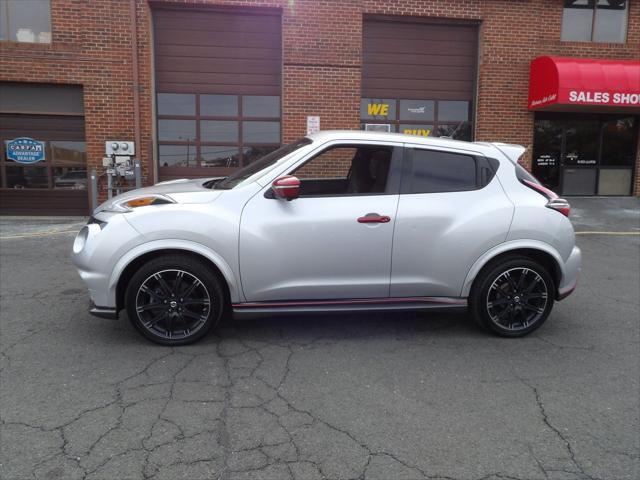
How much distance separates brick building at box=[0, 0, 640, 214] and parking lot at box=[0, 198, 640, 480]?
24.5 ft

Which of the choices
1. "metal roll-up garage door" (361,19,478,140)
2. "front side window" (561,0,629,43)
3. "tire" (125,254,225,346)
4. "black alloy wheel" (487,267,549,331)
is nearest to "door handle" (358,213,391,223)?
"black alloy wheel" (487,267,549,331)

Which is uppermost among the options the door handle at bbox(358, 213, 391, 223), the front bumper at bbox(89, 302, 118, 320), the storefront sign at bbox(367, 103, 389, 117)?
the storefront sign at bbox(367, 103, 389, 117)

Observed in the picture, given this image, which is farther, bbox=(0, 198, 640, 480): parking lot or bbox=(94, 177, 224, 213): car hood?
bbox=(94, 177, 224, 213): car hood

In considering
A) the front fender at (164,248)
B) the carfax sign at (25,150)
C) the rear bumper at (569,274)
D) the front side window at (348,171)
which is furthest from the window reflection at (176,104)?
the rear bumper at (569,274)

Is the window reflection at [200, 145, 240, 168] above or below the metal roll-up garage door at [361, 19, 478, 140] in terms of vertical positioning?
below

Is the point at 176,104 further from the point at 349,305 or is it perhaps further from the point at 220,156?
the point at 349,305

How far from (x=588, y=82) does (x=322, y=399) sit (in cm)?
1112

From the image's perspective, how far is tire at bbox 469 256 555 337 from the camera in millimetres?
4320

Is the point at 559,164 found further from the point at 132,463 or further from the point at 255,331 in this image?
the point at 132,463

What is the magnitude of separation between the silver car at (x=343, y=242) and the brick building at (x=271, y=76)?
315 inches

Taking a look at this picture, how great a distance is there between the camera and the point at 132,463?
8.53 ft

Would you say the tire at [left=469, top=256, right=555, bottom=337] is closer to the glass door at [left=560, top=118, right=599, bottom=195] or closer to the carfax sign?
the glass door at [left=560, top=118, right=599, bottom=195]

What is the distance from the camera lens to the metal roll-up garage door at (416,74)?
12359mm

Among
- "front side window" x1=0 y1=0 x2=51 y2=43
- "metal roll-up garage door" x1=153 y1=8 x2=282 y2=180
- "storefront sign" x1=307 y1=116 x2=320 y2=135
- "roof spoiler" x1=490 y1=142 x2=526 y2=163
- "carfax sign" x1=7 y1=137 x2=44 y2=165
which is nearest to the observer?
"roof spoiler" x1=490 y1=142 x2=526 y2=163
